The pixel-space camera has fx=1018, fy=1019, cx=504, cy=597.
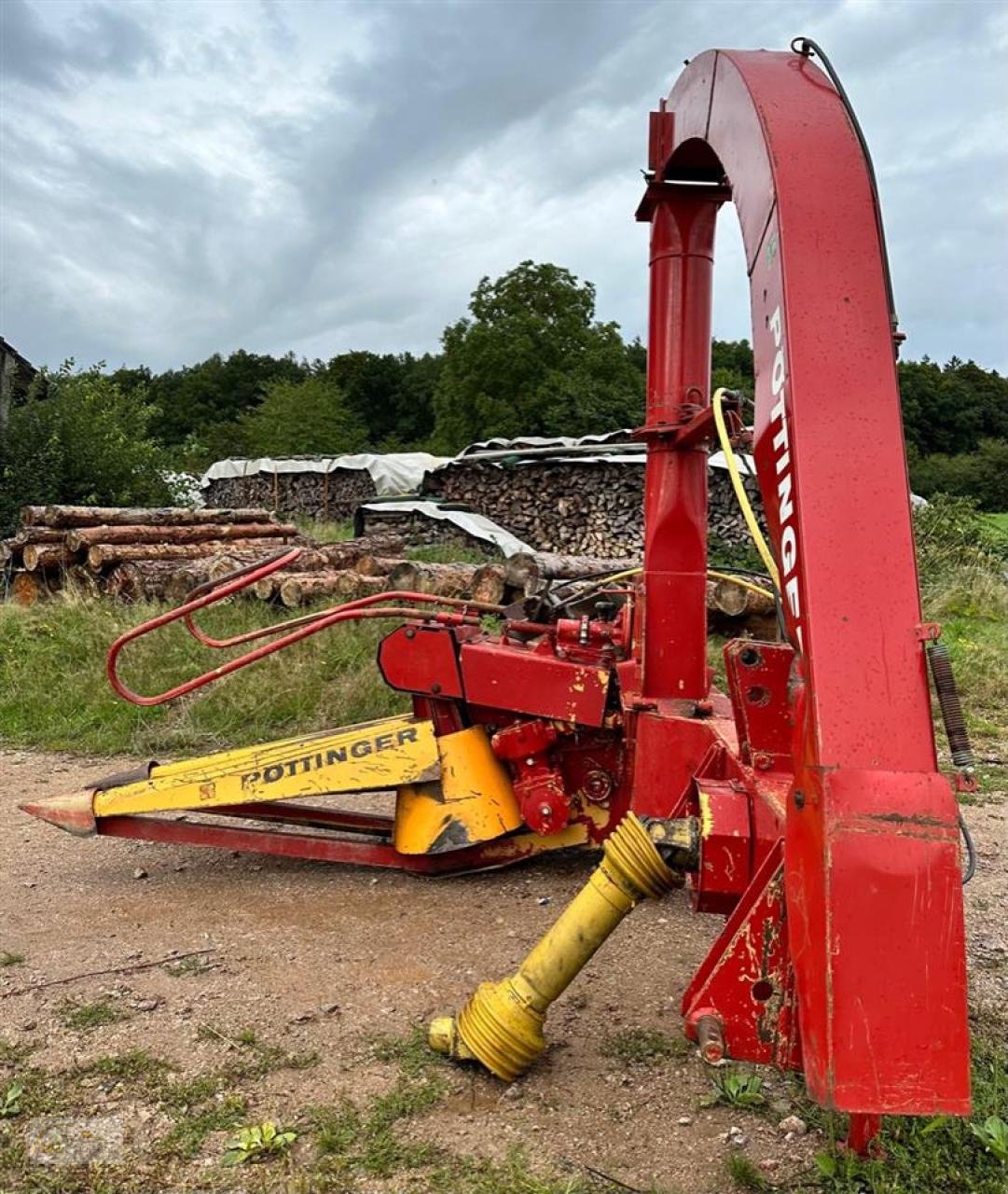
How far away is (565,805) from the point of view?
344 cm

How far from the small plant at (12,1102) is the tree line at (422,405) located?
12.1 m

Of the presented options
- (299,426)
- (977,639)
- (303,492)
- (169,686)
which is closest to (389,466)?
(303,492)

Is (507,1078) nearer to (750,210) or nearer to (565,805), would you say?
(565,805)

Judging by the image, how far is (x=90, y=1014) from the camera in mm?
2850

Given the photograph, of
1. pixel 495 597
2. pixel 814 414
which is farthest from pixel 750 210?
pixel 495 597

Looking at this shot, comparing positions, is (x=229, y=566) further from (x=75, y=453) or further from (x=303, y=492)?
(x=303, y=492)

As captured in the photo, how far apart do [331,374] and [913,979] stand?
53193 millimetres

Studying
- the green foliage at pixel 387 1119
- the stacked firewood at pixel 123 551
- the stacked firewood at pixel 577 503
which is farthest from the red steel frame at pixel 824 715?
the stacked firewood at pixel 577 503

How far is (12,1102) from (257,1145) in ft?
2.14

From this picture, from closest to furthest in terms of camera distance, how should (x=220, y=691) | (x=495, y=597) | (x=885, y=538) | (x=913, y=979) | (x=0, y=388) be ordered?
(x=913, y=979) < (x=885, y=538) < (x=220, y=691) < (x=495, y=597) < (x=0, y=388)

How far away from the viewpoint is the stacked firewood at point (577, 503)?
1400 cm

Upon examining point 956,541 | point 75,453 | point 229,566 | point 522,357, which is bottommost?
point 229,566

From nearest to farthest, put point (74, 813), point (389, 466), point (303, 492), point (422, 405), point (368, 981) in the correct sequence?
point (368, 981), point (74, 813), point (389, 466), point (303, 492), point (422, 405)

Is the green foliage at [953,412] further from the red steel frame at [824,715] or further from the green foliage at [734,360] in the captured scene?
the red steel frame at [824,715]
